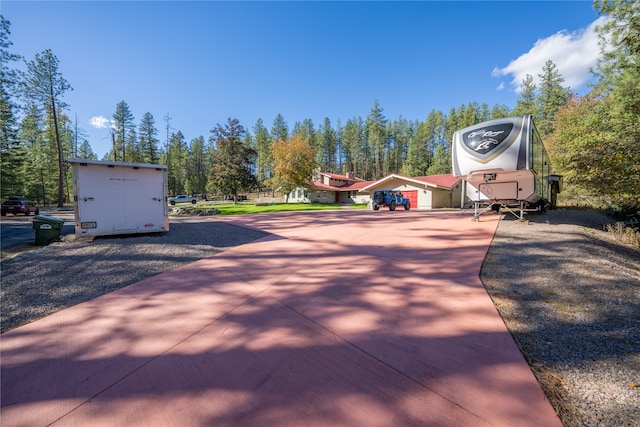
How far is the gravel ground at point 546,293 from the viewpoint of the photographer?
1.95 meters

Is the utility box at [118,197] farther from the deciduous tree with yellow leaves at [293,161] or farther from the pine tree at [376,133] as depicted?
the pine tree at [376,133]

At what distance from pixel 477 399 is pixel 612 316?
2.41 meters

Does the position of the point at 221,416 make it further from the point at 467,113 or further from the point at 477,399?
the point at 467,113

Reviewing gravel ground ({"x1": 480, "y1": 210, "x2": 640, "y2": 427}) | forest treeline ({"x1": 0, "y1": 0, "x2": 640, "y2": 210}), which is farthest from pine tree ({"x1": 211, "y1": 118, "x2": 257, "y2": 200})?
gravel ground ({"x1": 480, "y1": 210, "x2": 640, "y2": 427})

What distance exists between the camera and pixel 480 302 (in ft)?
11.2

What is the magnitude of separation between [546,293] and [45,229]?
13253 mm

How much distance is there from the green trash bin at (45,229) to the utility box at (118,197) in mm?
1875

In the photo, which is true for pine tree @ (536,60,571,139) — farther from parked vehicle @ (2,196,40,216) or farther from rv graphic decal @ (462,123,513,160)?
parked vehicle @ (2,196,40,216)

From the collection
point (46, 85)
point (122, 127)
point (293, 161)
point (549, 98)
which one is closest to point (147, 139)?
point (122, 127)

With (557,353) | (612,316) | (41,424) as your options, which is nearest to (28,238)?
(41,424)

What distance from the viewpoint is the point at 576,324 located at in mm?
2812

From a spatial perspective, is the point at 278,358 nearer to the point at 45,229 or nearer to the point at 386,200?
the point at 45,229

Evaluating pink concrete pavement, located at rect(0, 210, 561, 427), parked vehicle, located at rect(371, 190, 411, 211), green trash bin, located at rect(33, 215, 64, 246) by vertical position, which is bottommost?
pink concrete pavement, located at rect(0, 210, 561, 427)

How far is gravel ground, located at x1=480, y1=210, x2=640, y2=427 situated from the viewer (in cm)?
182
